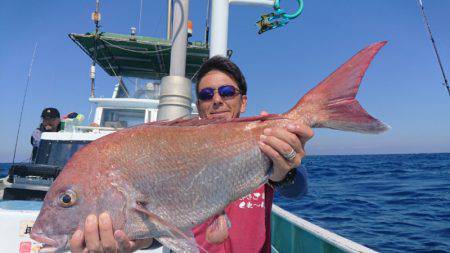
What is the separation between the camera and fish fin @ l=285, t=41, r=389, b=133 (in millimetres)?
1962

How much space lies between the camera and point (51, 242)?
195 centimetres

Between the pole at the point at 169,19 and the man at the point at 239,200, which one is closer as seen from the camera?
the man at the point at 239,200

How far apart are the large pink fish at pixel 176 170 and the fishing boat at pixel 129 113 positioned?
172 centimetres

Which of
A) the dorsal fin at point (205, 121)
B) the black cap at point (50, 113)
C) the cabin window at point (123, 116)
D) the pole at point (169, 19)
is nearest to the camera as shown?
the dorsal fin at point (205, 121)

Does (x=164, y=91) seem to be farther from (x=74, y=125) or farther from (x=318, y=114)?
(x=74, y=125)

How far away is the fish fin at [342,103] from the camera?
77.2 inches

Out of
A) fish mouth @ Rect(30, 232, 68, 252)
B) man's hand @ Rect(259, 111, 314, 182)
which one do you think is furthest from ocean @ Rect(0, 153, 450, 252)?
fish mouth @ Rect(30, 232, 68, 252)

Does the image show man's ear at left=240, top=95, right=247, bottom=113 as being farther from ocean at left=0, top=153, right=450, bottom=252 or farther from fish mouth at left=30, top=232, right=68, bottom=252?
ocean at left=0, top=153, right=450, bottom=252

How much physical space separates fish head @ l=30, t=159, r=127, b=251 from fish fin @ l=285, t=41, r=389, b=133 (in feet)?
3.95

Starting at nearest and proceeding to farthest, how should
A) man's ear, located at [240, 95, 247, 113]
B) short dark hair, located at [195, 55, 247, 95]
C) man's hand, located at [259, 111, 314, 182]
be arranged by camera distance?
man's hand, located at [259, 111, 314, 182] → short dark hair, located at [195, 55, 247, 95] → man's ear, located at [240, 95, 247, 113]

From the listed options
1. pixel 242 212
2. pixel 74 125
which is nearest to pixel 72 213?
pixel 242 212

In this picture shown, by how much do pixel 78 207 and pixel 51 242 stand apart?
241 mm

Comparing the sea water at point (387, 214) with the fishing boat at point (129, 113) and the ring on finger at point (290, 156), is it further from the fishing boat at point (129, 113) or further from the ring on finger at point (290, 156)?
the ring on finger at point (290, 156)

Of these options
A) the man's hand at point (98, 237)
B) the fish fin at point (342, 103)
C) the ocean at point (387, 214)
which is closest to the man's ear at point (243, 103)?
the fish fin at point (342, 103)
